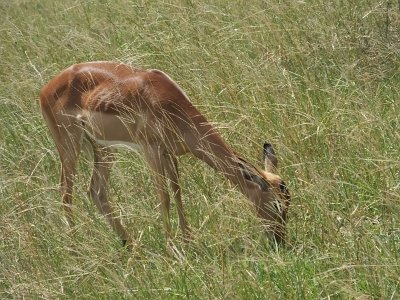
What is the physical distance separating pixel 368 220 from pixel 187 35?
3.56 meters

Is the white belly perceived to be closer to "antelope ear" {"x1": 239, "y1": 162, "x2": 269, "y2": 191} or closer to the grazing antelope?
the grazing antelope

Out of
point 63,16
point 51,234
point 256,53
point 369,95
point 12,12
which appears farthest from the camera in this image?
point 12,12

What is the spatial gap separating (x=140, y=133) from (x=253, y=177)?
0.89m

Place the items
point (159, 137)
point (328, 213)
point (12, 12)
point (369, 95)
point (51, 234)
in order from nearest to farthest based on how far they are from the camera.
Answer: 1. point (328, 213)
2. point (51, 234)
3. point (159, 137)
4. point (369, 95)
5. point (12, 12)

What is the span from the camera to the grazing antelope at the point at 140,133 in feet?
17.3

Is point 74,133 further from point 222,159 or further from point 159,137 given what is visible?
point 222,159

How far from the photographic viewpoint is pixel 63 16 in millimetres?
10664

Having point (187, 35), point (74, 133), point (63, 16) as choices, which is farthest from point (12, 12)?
point (74, 133)

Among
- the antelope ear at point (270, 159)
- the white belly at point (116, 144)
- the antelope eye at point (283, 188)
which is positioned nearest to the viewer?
the antelope eye at point (283, 188)

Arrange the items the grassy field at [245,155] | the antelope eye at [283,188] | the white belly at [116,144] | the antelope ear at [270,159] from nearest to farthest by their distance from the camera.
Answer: the grassy field at [245,155], the antelope eye at [283,188], the antelope ear at [270,159], the white belly at [116,144]

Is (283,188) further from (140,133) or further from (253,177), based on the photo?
(140,133)

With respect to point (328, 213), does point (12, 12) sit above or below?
below

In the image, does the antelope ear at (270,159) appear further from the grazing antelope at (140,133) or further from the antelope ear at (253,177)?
the antelope ear at (253,177)

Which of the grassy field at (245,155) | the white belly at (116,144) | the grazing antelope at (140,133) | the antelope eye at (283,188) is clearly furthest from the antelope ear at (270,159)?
the white belly at (116,144)
